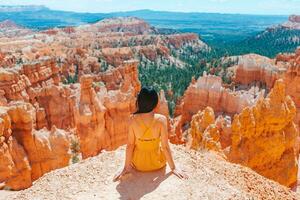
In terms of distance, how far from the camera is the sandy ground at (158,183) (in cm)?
582

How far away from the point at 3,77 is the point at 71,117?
5.55 metres

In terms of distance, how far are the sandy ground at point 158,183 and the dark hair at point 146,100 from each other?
108 cm

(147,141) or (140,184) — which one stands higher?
(147,141)

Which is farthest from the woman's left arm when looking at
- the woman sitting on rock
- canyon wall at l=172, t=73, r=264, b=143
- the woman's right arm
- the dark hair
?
canyon wall at l=172, t=73, r=264, b=143

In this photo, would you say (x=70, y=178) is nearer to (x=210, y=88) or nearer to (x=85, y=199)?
(x=85, y=199)

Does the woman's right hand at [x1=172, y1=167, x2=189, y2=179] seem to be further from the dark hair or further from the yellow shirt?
the dark hair

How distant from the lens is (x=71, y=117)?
2441 cm

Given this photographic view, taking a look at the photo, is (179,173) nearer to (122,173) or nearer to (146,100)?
(122,173)

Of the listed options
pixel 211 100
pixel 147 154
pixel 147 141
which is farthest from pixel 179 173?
pixel 211 100

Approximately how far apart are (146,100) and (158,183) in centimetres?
132

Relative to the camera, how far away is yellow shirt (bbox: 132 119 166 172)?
20.1ft

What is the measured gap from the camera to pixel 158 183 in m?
5.96

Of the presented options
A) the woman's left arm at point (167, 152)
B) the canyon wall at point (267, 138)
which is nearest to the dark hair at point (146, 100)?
the woman's left arm at point (167, 152)

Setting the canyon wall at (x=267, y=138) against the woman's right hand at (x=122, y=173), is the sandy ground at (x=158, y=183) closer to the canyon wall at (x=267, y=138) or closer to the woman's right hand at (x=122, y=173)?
the woman's right hand at (x=122, y=173)
